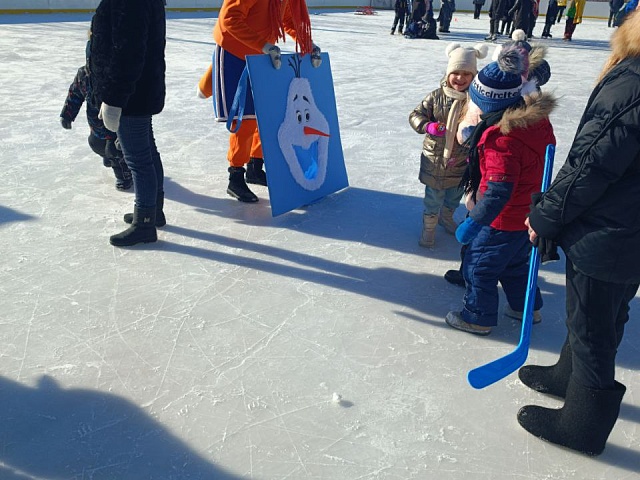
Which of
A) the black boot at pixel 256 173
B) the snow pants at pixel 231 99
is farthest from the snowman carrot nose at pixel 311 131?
the black boot at pixel 256 173

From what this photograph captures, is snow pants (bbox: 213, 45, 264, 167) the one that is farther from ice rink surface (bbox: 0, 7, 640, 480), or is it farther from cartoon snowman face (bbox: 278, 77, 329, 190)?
ice rink surface (bbox: 0, 7, 640, 480)

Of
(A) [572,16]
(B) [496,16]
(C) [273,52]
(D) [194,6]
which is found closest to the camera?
(C) [273,52]

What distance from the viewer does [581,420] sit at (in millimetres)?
1750

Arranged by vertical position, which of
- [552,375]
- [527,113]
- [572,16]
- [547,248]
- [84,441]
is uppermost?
[572,16]

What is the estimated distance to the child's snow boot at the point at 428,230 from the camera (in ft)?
10.3

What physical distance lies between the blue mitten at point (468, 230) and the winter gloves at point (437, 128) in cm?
87

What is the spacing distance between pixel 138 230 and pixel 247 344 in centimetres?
108

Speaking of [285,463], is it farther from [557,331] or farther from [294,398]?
[557,331]

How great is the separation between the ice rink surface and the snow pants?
1.06ft

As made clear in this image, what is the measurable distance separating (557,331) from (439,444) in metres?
0.93

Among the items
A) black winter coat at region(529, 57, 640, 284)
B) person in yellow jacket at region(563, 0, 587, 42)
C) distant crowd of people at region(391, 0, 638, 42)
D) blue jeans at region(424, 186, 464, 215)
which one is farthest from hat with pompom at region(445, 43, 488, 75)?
person in yellow jacket at region(563, 0, 587, 42)

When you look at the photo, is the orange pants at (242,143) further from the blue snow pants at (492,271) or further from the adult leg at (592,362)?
the adult leg at (592,362)

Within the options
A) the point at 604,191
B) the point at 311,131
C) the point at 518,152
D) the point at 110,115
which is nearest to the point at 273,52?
the point at 311,131

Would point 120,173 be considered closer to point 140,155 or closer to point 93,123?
point 93,123
